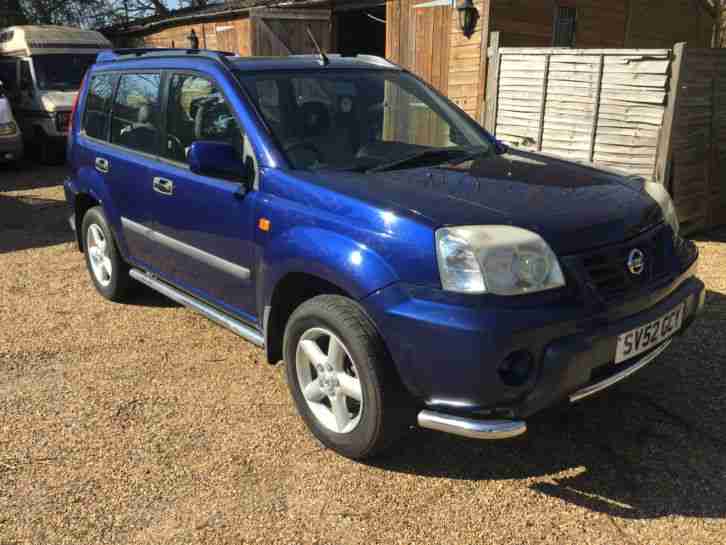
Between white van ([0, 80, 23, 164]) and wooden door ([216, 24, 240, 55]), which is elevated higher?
wooden door ([216, 24, 240, 55])

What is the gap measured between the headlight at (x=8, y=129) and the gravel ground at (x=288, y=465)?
8990 millimetres

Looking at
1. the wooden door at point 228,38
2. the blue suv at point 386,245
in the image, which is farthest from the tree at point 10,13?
the blue suv at point 386,245

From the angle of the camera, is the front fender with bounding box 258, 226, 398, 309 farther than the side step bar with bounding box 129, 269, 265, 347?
No

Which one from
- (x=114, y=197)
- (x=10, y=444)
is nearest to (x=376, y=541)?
(x=10, y=444)

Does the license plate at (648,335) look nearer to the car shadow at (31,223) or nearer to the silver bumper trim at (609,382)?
the silver bumper trim at (609,382)

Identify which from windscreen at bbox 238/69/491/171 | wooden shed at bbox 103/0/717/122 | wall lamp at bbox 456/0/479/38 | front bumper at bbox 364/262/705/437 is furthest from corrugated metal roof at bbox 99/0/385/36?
front bumper at bbox 364/262/705/437

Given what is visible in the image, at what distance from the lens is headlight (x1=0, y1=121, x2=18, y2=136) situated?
39.3ft

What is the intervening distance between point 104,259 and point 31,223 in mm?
4029

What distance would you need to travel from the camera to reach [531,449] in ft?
10.6

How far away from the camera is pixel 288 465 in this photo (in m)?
3.15

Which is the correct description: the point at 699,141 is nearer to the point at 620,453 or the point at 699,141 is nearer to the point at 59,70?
the point at 620,453

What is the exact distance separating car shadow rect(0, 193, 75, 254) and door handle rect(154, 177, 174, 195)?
13.1 ft

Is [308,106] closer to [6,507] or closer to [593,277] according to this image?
[593,277]

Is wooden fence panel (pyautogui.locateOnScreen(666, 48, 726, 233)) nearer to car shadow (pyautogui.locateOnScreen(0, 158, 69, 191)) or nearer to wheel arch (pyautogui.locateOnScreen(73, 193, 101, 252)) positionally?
wheel arch (pyautogui.locateOnScreen(73, 193, 101, 252))
